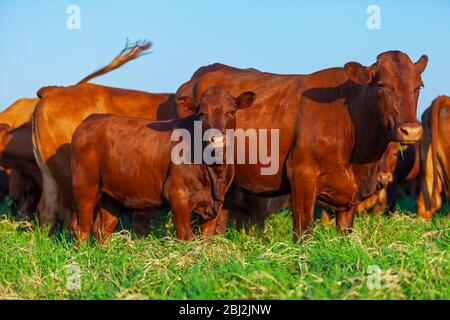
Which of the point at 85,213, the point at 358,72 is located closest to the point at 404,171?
the point at 358,72

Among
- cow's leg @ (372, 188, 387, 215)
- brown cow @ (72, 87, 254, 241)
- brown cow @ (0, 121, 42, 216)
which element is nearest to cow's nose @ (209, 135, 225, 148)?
brown cow @ (72, 87, 254, 241)

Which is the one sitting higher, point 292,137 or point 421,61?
point 421,61

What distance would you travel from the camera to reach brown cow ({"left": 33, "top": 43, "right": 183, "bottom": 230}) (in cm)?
1034

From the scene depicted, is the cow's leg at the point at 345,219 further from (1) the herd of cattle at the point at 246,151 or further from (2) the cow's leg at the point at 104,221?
(2) the cow's leg at the point at 104,221

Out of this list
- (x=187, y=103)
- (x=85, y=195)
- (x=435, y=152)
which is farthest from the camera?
(x=435, y=152)

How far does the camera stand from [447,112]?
11.1 metres

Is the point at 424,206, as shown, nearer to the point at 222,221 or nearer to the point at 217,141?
the point at 222,221

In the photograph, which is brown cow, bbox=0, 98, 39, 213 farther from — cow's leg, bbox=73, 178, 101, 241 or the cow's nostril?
the cow's nostril

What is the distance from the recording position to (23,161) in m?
12.2

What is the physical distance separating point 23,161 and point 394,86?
6.66 metres

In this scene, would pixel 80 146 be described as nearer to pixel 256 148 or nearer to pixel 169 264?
pixel 256 148
